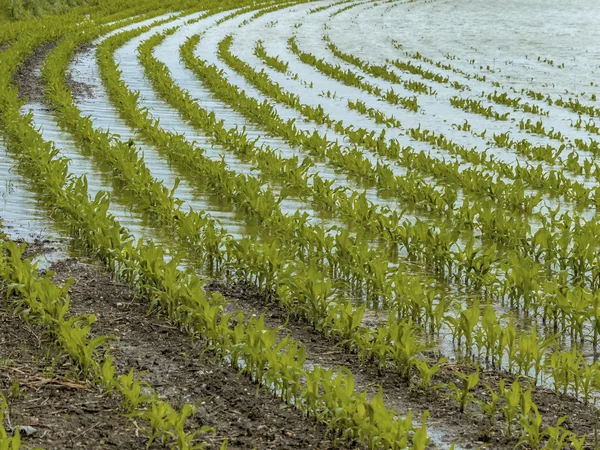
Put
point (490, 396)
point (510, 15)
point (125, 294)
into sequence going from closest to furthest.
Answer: point (490, 396) < point (125, 294) < point (510, 15)

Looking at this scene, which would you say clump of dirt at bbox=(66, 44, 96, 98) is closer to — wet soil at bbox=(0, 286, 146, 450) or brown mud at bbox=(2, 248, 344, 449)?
brown mud at bbox=(2, 248, 344, 449)

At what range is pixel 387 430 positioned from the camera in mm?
3406

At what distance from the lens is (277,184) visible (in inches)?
340

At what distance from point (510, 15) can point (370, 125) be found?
24.0 m

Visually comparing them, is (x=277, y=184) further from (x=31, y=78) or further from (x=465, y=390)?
(x=31, y=78)

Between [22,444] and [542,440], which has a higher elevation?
[22,444]

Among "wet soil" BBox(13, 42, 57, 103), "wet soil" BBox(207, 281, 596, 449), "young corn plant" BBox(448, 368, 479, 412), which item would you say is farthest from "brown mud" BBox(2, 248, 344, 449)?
"wet soil" BBox(13, 42, 57, 103)

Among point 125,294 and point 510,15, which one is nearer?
point 125,294

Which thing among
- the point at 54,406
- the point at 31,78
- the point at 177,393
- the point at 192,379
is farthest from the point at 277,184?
the point at 31,78

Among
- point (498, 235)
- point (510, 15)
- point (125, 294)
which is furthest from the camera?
point (510, 15)

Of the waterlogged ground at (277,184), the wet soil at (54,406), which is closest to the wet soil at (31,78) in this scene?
the waterlogged ground at (277,184)

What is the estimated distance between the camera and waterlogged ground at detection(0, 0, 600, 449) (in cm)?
384

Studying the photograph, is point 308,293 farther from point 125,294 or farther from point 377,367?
point 125,294

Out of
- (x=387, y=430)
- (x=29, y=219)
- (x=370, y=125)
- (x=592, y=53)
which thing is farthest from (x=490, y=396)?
(x=592, y=53)
